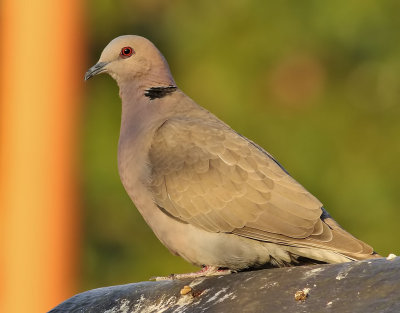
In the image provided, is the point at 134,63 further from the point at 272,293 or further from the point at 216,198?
the point at 272,293

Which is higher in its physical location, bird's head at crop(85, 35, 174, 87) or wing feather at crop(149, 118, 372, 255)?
bird's head at crop(85, 35, 174, 87)

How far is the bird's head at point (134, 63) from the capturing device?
6.53m

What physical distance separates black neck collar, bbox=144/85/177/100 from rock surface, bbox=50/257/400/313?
1813 mm

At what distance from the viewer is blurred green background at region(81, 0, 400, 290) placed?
479 inches

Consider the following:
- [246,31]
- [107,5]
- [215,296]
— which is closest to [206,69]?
[246,31]

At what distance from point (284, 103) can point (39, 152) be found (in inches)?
122

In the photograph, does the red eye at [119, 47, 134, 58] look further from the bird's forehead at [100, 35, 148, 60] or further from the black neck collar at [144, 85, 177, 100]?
the black neck collar at [144, 85, 177, 100]

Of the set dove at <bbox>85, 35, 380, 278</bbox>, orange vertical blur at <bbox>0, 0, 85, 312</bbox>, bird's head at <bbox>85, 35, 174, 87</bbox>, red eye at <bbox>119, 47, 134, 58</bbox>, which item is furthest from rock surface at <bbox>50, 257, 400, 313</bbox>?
orange vertical blur at <bbox>0, 0, 85, 312</bbox>

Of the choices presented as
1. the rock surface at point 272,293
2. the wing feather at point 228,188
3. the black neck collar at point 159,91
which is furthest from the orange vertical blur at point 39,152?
the rock surface at point 272,293

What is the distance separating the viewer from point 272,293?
400cm

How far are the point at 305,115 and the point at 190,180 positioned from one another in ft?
22.0

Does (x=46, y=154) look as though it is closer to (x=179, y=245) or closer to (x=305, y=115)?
(x=305, y=115)

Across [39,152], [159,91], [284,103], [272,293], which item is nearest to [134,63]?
[159,91]

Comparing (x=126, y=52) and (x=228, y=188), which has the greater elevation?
(x=126, y=52)
